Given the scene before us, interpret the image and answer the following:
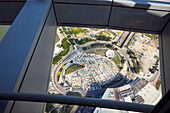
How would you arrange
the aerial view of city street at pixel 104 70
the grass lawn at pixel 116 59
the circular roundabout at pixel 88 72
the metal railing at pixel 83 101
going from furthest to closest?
the grass lawn at pixel 116 59 → the circular roundabout at pixel 88 72 → the aerial view of city street at pixel 104 70 → the metal railing at pixel 83 101

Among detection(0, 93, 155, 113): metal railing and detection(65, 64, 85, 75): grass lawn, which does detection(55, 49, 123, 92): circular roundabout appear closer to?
detection(65, 64, 85, 75): grass lawn

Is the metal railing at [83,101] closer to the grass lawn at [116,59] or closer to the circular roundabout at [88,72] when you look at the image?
the circular roundabout at [88,72]

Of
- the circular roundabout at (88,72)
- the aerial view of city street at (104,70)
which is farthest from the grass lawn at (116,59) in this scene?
the circular roundabout at (88,72)

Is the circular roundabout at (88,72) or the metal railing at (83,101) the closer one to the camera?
the metal railing at (83,101)

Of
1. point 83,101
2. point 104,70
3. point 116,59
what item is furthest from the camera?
→ point 104,70

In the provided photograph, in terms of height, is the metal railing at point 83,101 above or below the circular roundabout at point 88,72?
below

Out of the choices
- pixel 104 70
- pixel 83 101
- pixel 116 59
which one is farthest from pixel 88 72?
pixel 83 101

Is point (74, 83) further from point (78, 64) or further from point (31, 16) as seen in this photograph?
point (31, 16)

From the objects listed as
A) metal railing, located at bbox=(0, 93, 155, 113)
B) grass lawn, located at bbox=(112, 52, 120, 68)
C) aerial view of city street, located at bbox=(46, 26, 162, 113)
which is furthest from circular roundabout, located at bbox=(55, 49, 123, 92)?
metal railing, located at bbox=(0, 93, 155, 113)

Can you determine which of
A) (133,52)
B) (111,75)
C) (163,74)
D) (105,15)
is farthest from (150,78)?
(105,15)

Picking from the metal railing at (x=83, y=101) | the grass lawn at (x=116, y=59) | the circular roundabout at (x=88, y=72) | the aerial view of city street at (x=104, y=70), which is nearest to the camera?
the metal railing at (x=83, y=101)

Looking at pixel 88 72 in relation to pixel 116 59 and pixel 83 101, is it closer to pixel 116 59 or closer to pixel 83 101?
pixel 116 59

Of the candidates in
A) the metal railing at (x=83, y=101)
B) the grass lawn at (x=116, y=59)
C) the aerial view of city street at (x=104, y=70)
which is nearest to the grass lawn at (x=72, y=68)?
the aerial view of city street at (x=104, y=70)
